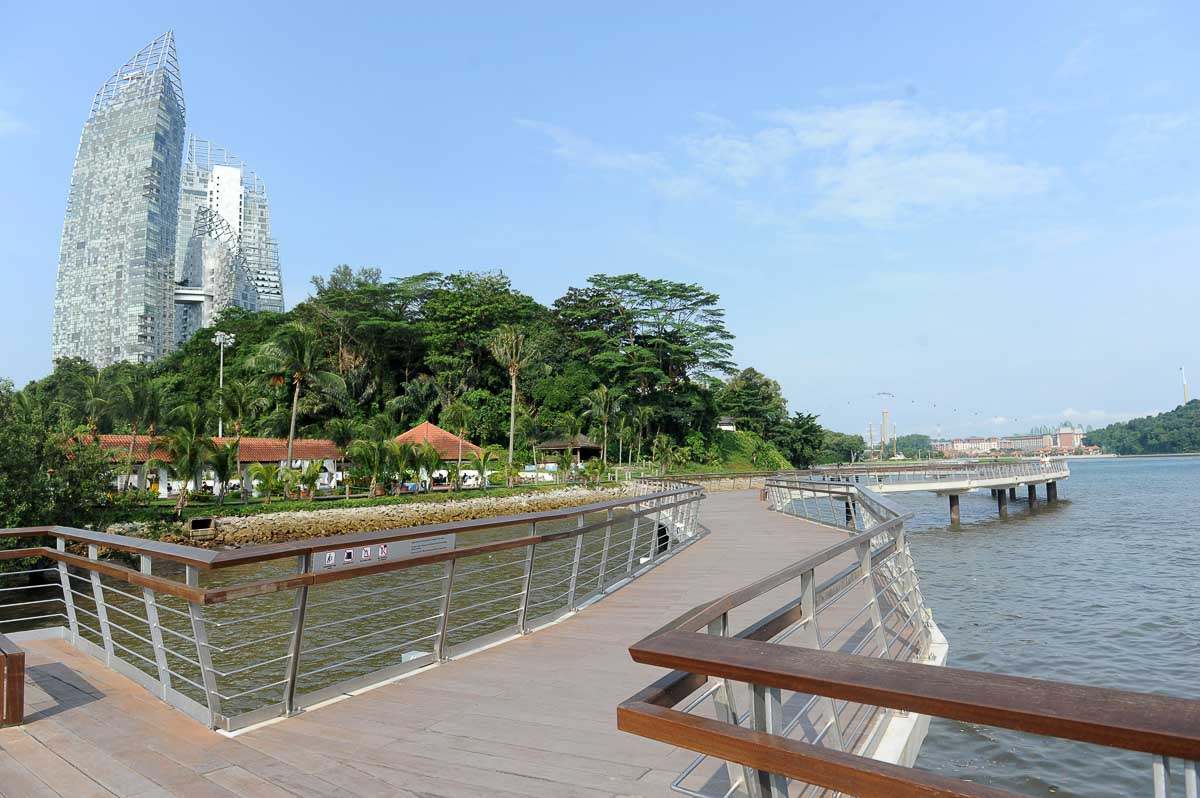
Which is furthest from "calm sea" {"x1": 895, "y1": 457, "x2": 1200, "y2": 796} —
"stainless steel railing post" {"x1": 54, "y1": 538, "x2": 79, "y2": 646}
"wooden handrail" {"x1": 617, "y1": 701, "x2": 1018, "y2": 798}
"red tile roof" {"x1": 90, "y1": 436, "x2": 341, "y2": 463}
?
"red tile roof" {"x1": 90, "y1": 436, "x2": 341, "y2": 463}

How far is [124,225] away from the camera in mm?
117125

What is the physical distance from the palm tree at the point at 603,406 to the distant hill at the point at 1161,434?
12939 cm

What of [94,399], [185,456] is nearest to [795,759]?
[185,456]

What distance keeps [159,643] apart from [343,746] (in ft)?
4.48

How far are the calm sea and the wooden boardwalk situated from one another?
1.89 m

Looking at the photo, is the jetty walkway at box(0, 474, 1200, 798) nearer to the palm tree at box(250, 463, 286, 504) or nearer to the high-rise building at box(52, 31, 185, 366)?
the palm tree at box(250, 463, 286, 504)

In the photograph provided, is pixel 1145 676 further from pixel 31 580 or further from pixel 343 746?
pixel 31 580

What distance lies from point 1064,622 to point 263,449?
4196 centimetres

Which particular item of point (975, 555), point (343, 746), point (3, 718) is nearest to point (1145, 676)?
point (343, 746)

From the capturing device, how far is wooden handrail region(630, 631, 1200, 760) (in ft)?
4.04

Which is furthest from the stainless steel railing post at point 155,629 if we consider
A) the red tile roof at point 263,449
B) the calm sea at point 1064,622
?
the red tile roof at point 263,449

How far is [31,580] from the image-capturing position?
65.2 feet

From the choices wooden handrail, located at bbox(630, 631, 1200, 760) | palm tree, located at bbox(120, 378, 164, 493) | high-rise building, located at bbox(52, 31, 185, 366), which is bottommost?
wooden handrail, located at bbox(630, 631, 1200, 760)

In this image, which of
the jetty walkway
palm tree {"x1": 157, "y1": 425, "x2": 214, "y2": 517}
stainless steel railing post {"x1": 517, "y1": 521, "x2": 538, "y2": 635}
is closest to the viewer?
the jetty walkway
